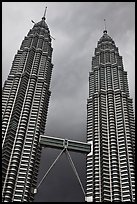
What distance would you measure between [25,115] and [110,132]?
39.9 m

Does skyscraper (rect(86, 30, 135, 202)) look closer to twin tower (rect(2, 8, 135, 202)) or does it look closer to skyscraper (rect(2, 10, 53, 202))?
twin tower (rect(2, 8, 135, 202))

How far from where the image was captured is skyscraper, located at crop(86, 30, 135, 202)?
332 ft

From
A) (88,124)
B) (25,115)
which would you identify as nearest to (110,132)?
(88,124)

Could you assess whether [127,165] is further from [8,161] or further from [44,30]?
[44,30]

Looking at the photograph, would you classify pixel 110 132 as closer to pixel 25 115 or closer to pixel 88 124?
pixel 88 124

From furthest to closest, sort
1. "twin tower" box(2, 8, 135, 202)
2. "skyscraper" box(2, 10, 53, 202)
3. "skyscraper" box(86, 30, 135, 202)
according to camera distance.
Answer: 1. "skyscraper" box(86, 30, 135, 202)
2. "twin tower" box(2, 8, 135, 202)
3. "skyscraper" box(2, 10, 53, 202)

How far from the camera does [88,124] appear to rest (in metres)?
130

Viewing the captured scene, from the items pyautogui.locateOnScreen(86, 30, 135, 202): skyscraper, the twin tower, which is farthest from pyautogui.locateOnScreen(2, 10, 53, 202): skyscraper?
pyautogui.locateOnScreen(86, 30, 135, 202): skyscraper

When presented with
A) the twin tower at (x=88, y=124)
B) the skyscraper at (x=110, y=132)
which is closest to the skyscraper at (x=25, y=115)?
the twin tower at (x=88, y=124)

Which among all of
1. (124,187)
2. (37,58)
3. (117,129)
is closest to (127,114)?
(117,129)

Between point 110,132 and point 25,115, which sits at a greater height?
point 25,115

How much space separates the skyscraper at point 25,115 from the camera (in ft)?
324

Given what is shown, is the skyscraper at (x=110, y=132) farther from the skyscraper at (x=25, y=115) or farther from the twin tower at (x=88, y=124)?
the skyscraper at (x=25, y=115)

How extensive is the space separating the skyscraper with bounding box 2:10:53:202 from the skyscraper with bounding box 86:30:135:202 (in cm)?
2413
